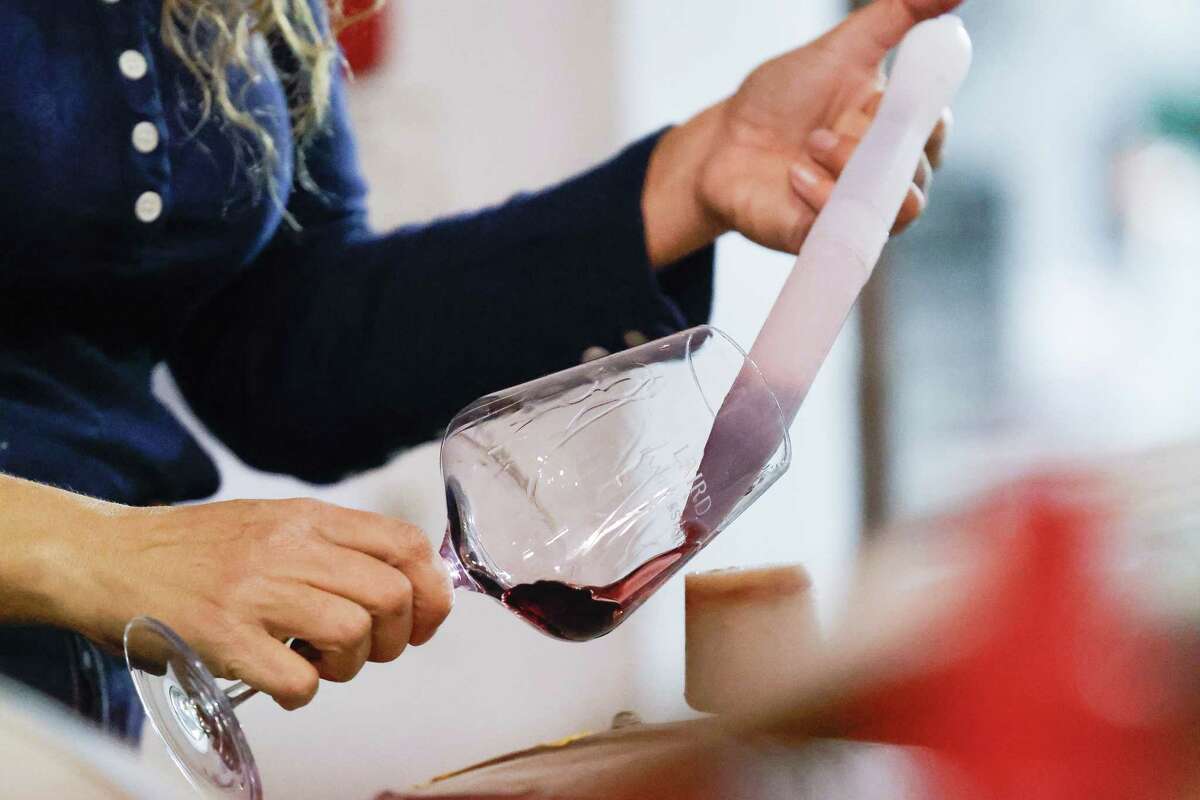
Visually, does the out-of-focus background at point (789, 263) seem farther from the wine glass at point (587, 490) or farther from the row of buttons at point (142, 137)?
the wine glass at point (587, 490)

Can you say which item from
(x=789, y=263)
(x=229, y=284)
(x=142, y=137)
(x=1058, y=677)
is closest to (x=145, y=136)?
(x=142, y=137)

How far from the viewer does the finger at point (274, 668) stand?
1.24 feet

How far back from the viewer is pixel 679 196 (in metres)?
0.67

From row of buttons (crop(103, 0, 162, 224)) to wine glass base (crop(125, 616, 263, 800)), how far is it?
258 mm

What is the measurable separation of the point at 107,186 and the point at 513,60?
4.15 ft

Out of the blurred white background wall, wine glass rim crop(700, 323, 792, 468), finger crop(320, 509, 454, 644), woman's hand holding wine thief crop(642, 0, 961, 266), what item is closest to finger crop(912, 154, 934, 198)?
woman's hand holding wine thief crop(642, 0, 961, 266)

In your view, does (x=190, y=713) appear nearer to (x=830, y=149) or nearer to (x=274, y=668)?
(x=274, y=668)

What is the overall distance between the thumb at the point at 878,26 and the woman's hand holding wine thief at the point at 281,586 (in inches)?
14.5

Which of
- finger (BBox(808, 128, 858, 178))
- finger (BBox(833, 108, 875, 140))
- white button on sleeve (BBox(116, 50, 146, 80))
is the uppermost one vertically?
white button on sleeve (BBox(116, 50, 146, 80))

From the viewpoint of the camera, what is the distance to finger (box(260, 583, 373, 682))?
0.38 metres

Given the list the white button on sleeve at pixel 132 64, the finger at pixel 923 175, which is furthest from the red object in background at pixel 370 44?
the finger at pixel 923 175

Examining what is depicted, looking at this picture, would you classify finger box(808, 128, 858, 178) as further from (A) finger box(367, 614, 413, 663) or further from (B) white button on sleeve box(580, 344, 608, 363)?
(A) finger box(367, 614, 413, 663)

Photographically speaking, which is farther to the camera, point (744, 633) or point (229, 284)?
point (229, 284)

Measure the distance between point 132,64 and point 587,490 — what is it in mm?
357
